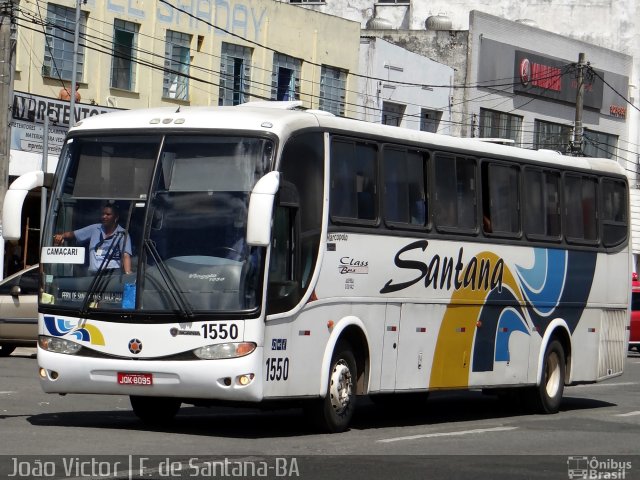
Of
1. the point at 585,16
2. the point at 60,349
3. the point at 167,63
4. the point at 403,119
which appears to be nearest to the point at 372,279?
the point at 60,349

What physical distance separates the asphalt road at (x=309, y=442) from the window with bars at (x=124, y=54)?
2002 centimetres

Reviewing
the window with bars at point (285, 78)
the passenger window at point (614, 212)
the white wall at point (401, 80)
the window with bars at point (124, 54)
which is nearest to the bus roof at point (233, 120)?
the passenger window at point (614, 212)

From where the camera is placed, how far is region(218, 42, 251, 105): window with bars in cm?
4138

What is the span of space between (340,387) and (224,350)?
5.46 feet

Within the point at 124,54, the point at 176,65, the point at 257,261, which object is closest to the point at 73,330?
the point at 257,261

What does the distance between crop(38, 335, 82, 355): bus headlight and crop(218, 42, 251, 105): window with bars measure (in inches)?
1100

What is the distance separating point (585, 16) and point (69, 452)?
5209cm

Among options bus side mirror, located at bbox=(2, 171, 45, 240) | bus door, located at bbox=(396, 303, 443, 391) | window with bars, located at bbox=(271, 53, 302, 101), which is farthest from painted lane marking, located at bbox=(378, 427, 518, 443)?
window with bars, located at bbox=(271, 53, 302, 101)

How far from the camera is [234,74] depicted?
41.8 meters

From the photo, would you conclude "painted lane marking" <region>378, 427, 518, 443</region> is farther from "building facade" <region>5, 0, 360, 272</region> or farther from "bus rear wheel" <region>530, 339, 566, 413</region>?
"building facade" <region>5, 0, 360, 272</region>

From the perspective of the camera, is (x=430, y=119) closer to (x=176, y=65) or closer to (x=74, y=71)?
(x=176, y=65)

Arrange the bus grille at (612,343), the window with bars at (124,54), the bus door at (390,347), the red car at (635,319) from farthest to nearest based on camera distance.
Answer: the window with bars at (124,54) → the red car at (635,319) → the bus grille at (612,343) → the bus door at (390,347)

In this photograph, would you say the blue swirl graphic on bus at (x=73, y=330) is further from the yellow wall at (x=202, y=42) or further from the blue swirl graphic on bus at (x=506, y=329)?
the yellow wall at (x=202, y=42)

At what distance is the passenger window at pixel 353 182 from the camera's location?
14141mm
